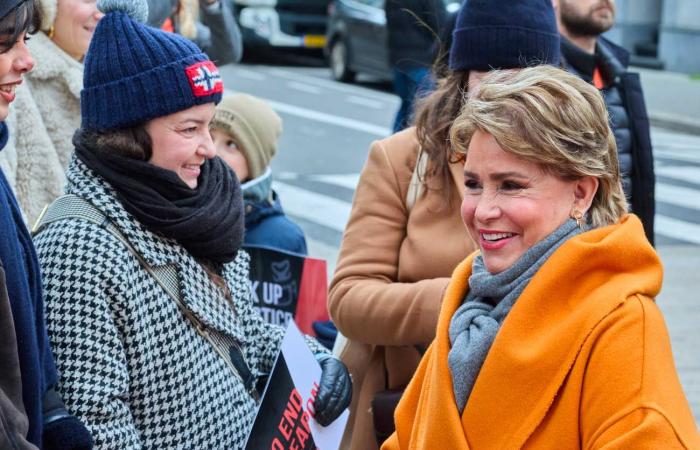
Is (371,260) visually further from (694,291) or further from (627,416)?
(694,291)

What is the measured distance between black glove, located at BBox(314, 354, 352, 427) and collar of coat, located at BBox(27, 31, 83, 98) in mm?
1426

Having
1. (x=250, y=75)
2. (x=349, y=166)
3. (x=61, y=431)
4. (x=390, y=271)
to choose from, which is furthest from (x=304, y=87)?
(x=61, y=431)

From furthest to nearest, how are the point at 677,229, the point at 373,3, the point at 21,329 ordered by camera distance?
the point at 373,3
the point at 677,229
the point at 21,329

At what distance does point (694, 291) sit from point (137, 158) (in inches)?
244

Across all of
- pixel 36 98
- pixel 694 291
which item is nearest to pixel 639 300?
pixel 36 98

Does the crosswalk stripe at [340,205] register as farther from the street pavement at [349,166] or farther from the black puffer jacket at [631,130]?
the black puffer jacket at [631,130]

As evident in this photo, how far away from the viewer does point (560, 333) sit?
7.72 ft

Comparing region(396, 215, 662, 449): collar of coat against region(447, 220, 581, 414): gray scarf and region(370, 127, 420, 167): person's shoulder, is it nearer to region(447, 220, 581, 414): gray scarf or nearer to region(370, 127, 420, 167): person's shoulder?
region(447, 220, 581, 414): gray scarf

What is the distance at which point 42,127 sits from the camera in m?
4.08

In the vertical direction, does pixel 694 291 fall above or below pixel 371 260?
below

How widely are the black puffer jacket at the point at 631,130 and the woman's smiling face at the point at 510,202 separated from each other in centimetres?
220

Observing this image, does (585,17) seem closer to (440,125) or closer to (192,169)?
(440,125)

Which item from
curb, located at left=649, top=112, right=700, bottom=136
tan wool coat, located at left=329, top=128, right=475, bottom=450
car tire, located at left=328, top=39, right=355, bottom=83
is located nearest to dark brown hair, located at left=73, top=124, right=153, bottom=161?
tan wool coat, located at left=329, top=128, right=475, bottom=450

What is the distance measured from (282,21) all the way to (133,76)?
61.0ft
